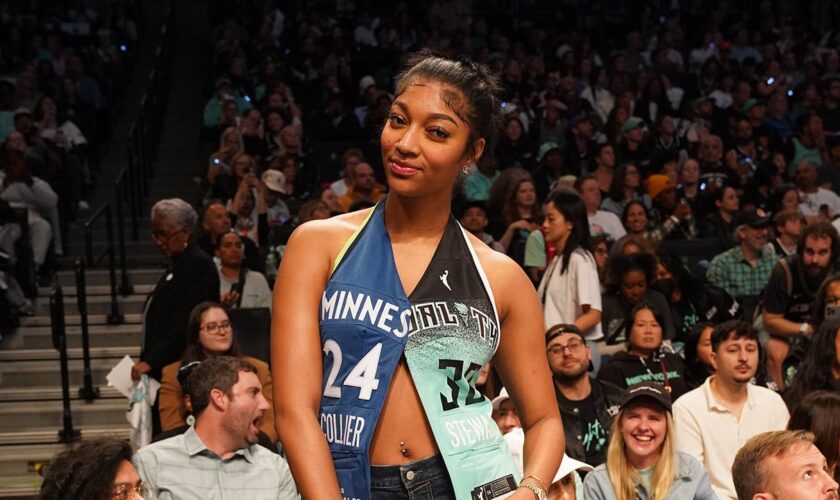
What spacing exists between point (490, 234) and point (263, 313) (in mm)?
2233

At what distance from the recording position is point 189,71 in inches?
659

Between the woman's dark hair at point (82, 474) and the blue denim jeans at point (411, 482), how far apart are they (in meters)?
1.65

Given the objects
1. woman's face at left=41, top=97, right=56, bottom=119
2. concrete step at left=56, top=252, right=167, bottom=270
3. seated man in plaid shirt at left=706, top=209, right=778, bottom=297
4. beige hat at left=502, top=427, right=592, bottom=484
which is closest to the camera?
beige hat at left=502, top=427, right=592, bottom=484

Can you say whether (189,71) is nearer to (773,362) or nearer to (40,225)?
(40,225)

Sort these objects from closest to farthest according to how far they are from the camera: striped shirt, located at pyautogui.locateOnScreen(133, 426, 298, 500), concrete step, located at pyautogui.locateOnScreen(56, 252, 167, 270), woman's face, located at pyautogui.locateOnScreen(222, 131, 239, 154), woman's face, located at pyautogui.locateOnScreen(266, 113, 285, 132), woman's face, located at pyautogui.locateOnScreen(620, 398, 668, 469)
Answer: striped shirt, located at pyautogui.locateOnScreen(133, 426, 298, 500), woman's face, located at pyautogui.locateOnScreen(620, 398, 668, 469), concrete step, located at pyautogui.locateOnScreen(56, 252, 167, 270), woman's face, located at pyautogui.locateOnScreen(222, 131, 239, 154), woman's face, located at pyautogui.locateOnScreen(266, 113, 285, 132)

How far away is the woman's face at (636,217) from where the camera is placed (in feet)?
32.8

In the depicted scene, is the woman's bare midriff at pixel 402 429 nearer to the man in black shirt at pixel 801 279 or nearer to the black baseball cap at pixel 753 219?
the man in black shirt at pixel 801 279

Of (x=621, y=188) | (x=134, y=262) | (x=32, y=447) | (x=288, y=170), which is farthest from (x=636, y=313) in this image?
(x=134, y=262)

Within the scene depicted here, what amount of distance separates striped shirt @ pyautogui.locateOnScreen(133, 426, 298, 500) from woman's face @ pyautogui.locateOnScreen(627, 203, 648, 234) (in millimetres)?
4829

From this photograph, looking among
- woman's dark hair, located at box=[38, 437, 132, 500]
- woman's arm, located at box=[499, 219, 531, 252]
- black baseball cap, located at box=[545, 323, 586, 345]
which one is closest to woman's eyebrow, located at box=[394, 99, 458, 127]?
woman's dark hair, located at box=[38, 437, 132, 500]

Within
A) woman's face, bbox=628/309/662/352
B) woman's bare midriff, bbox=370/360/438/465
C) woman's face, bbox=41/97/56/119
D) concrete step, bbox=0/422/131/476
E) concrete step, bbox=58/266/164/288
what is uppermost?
woman's face, bbox=41/97/56/119

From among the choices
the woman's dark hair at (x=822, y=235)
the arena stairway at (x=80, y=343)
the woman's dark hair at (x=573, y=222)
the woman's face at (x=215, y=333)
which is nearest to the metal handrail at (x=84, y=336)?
the arena stairway at (x=80, y=343)

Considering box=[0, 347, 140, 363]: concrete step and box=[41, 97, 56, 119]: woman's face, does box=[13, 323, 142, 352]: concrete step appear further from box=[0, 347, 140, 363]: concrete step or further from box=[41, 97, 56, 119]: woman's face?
box=[41, 97, 56, 119]: woman's face

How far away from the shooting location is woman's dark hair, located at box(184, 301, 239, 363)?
23.5 feet
